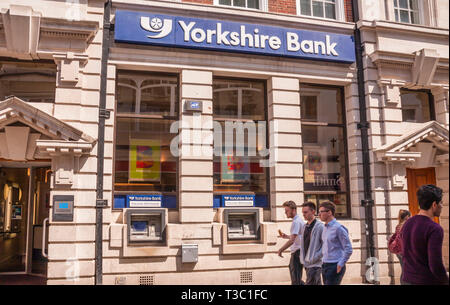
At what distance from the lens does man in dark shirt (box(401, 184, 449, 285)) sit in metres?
3.19

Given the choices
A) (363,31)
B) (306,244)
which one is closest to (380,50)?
(363,31)

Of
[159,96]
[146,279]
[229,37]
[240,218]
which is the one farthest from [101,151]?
[229,37]

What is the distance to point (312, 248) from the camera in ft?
18.1

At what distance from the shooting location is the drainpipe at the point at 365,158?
839cm

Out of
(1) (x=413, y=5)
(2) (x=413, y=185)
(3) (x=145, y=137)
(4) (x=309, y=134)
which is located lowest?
(2) (x=413, y=185)

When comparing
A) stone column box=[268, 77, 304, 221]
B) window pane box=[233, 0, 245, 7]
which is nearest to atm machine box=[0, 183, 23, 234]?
stone column box=[268, 77, 304, 221]

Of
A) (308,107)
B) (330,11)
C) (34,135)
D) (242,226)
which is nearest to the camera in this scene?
(34,135)

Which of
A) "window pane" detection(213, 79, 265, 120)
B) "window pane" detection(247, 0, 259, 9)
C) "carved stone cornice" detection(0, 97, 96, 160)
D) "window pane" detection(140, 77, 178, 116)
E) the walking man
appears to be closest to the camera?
the walking man

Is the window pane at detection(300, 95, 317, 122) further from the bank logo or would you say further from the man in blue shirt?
the man in blue shirt

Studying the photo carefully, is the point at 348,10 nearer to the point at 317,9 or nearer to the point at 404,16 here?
the point at 317,9

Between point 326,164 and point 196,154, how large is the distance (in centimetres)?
342

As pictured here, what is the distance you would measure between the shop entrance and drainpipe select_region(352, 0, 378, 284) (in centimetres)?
768
